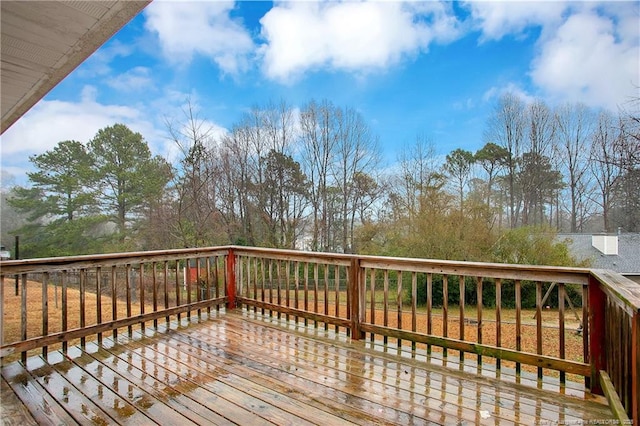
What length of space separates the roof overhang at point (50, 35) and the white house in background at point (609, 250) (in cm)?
1166

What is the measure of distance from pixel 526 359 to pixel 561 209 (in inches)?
477

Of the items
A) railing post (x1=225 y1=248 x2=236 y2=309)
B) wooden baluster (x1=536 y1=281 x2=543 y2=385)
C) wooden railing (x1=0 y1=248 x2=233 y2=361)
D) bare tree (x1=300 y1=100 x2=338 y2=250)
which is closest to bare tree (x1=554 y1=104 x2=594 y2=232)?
bare tree (x1=300 y1=100 x2=338 y2=250)

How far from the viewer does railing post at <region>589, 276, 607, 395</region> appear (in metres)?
2.20

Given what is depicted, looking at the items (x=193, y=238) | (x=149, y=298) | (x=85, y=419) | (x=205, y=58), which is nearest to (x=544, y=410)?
(x=85, y=419)

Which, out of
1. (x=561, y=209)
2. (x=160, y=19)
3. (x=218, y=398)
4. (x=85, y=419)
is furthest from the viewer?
(x=561, y=209)

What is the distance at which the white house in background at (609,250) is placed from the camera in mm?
9193

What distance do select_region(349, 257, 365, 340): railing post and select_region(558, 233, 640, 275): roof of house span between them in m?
8.58

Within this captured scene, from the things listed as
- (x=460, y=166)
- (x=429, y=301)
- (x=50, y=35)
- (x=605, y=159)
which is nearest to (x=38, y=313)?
(x=50, y=35)

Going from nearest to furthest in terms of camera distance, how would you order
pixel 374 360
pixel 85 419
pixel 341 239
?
pixel 85 419, pixel 374 360, pixel 341 239

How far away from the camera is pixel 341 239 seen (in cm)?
1455

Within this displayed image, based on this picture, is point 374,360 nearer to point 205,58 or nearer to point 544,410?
point 544,410

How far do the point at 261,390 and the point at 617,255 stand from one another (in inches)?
473

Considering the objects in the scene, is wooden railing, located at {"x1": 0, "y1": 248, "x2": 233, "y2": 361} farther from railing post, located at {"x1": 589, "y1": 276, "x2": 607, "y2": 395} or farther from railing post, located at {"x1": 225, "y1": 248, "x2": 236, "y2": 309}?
railing post, located at {"x1": 589, "y1": 276, "x2": 607, "y2": 395}

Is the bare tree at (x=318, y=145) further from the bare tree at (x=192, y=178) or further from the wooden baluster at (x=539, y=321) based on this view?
the wooden baluster at (x=539, y=321)
